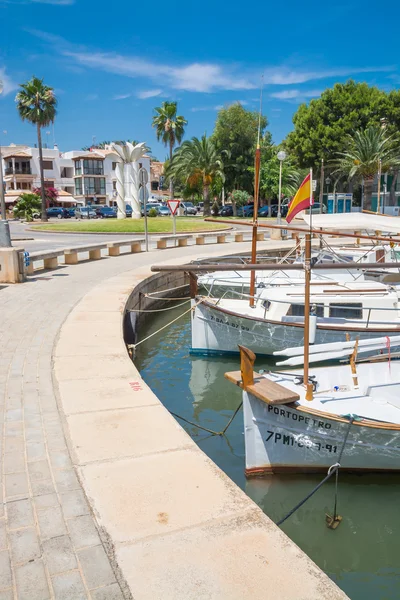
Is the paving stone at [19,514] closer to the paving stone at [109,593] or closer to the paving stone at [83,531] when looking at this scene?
the paving stone at [83,531]

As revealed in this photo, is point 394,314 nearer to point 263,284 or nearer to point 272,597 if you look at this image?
point 263,284

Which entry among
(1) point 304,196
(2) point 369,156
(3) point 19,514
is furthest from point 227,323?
(2) point 369,156

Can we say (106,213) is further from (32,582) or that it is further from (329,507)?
(32,582)

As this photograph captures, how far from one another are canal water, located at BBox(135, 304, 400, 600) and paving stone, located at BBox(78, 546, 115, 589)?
2.94 m

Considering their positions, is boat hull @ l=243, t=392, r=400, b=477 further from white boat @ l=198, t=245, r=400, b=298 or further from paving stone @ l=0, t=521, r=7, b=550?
white boat @ l=198, t=245, r=400, b=298

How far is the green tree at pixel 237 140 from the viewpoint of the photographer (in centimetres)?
5803

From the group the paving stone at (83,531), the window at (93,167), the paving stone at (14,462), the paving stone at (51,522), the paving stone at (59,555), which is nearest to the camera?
the paving stone at (59,555)

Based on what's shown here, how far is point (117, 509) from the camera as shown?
15.6 ft

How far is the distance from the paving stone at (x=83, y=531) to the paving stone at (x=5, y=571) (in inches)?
20.6

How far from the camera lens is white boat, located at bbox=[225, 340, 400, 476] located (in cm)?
698

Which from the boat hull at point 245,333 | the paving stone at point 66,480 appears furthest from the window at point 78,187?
the paving stone at point 66,480

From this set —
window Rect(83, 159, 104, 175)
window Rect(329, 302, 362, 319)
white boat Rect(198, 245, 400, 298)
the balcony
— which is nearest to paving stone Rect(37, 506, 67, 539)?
window Rect(329, 302, 362, 319)

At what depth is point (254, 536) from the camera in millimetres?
4359

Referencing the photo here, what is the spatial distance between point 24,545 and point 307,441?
14.0 ft
